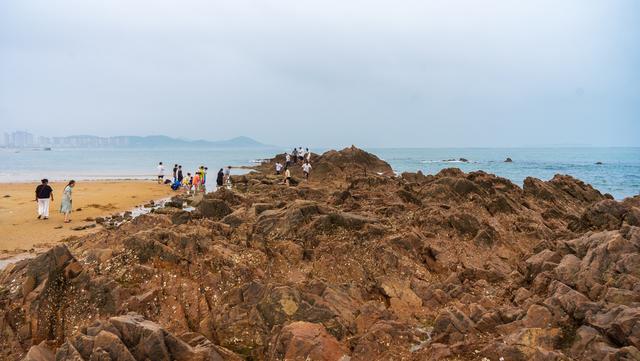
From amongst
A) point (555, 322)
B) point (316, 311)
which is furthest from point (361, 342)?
point (555, 322)

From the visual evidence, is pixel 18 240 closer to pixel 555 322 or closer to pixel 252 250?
pixel 252 250

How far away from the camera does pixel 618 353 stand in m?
7.20

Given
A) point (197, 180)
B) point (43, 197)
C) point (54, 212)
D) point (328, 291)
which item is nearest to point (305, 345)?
point (328, 291)

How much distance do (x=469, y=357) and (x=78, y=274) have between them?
8.65 meters

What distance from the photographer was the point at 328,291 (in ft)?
35.9

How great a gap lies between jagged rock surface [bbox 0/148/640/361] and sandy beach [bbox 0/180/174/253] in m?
8.07

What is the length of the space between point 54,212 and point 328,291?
24341 millimetres

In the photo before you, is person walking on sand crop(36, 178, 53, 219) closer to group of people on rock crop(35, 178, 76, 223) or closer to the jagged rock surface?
group of people on rock crop(35, 178, 76, 223)

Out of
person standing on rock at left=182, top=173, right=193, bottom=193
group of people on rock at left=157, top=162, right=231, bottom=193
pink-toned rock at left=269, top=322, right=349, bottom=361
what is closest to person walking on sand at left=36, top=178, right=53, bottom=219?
group of people on rock at left=157, top=162, right=231, bottom=193

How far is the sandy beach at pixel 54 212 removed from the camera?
21.2 m

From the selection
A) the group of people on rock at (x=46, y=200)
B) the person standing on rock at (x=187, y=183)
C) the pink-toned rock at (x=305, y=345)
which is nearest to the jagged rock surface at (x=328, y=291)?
the pink-toned rock at (x=305, y=345)

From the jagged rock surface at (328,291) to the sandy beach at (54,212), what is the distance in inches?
318

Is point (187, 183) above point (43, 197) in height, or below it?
below

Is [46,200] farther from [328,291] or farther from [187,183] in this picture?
[328,291]
